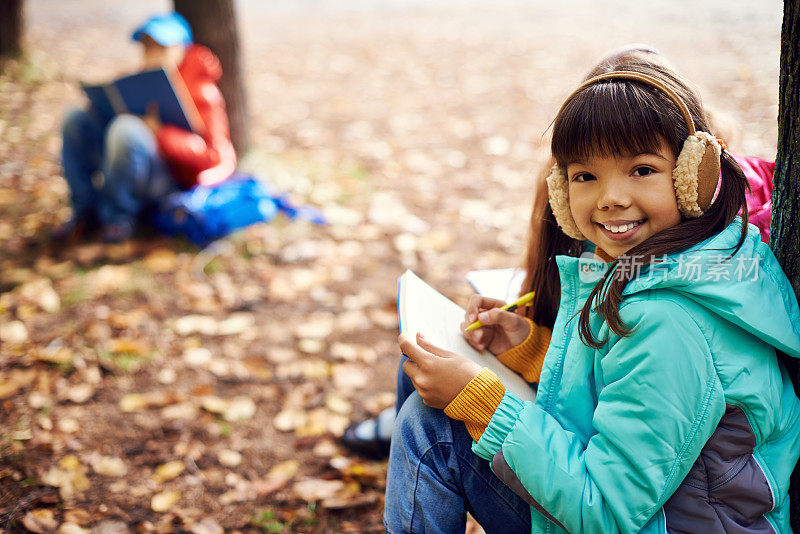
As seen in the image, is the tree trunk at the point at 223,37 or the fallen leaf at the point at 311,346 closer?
the fallen leaf at the point at 311,346

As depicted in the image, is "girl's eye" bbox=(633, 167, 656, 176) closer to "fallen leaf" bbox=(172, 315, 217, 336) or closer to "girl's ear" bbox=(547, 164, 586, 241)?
"girl's ear" bbox=(547, 164, 586, 241)

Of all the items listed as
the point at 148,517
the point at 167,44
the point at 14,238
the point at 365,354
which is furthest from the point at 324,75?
the point at 148,517

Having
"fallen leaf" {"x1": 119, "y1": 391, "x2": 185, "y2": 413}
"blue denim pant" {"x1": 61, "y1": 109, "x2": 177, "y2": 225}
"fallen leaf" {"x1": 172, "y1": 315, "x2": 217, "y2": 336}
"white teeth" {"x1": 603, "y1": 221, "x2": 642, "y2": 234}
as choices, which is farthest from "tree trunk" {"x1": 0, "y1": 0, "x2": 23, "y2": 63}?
"white teeth" {"x1": 603, "y1": 221, "x2": 642, "y2": 234}

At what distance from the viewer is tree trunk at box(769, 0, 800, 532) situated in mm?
1353

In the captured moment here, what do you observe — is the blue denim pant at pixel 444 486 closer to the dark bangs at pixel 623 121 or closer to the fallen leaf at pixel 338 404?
the dark bangs at pixel 623 121

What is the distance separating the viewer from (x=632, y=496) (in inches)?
46.1

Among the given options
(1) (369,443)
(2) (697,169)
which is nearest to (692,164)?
(2) (697,169)

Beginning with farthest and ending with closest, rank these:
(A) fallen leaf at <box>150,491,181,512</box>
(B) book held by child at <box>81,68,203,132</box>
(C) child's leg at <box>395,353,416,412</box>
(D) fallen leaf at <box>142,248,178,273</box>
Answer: (B) book held by child at <box>81,68,203,132</box>
(D) fallen leaf at <box>142,248,178,273</box>
(A) fallen leaf at <box>150,491,181,512</box>
(C) child's leg at <box>395,353,416,412</box>

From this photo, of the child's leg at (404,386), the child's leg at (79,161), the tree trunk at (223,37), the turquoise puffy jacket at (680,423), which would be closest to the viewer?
the turquoise puffy jacket at (680,423)

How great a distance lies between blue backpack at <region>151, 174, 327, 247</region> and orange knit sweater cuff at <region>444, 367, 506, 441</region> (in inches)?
97.7

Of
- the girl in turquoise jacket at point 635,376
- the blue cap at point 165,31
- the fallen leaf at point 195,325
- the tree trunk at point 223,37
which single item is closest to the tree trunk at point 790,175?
the girl in turquoise jacket at point 635,376

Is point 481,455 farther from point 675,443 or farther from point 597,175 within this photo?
point 597,175

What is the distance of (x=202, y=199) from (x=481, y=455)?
270 centimetres

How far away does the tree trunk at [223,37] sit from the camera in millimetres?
3922
